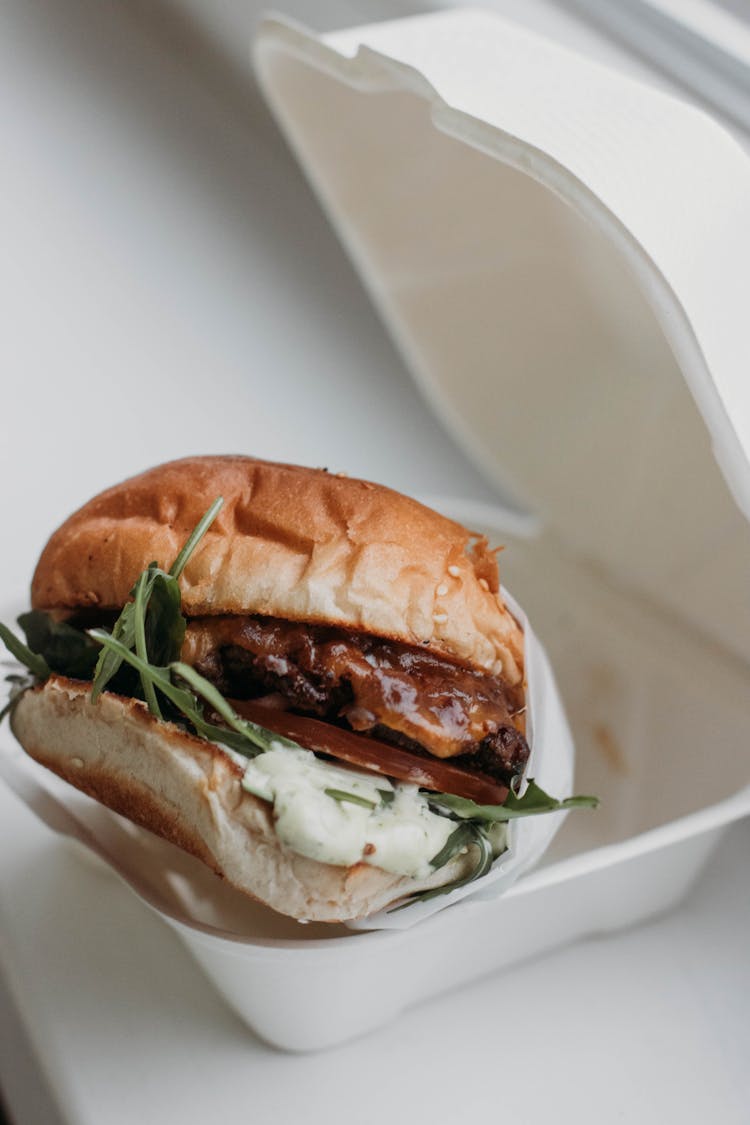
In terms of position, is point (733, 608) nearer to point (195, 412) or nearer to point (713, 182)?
point (713, 182)

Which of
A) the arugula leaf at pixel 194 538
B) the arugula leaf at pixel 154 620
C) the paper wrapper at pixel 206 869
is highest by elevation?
the arugula leaf at pixel 194 538

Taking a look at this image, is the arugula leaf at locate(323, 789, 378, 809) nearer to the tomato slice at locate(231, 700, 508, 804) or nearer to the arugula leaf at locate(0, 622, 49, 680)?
the tomato slice at locate(231, 700, 508, 804)

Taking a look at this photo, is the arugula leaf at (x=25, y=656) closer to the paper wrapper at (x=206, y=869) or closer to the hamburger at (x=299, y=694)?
the hamburger at (x=299, y=694)

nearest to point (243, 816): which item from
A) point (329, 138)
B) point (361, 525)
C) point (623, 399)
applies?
point (361, 525)

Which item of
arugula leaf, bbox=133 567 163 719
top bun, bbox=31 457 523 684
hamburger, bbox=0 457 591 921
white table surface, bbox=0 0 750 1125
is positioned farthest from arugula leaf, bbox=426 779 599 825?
white table surface, bbox=0 0 750 1125

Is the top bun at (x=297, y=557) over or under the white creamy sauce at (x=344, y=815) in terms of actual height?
over

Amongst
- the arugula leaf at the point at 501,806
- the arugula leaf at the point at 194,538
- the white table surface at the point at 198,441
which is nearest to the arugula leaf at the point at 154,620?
the arugula leaf at the point at 194,538

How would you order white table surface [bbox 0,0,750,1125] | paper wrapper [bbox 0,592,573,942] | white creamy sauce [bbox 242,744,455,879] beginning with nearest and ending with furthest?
1. white creamy sauce [bbox 242,744,455,879]
2. paper wrapper [bbox 0,592,573,942]
3. white table surface [bbox 0,0,750,1125]
